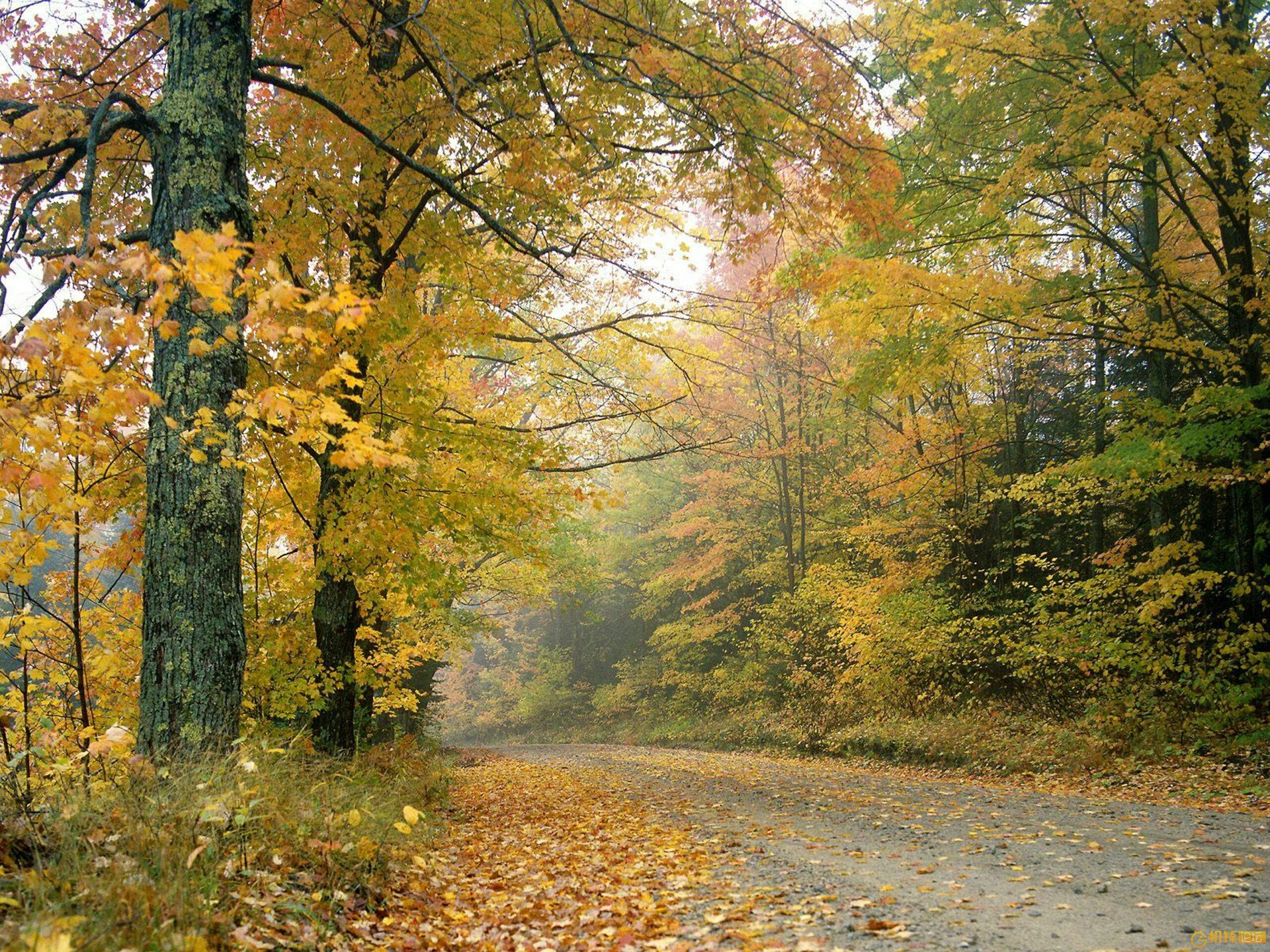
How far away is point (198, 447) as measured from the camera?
4062mm

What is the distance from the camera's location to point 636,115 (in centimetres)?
675

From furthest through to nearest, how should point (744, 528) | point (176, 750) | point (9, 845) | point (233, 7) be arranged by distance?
point (744, 528), point (233, 7), point (176, 750), point (9, 845)

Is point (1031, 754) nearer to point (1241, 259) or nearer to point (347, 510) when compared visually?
point (1241, 259)

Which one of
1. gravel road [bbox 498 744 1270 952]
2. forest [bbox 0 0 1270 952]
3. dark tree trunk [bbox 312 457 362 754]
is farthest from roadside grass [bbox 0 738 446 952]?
dark tree trunk [bbox 312 457 362 754]

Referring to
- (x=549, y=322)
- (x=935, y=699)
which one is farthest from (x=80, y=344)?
(x=935, y=699)

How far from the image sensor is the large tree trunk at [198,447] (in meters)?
3.92

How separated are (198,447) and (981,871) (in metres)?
5.14

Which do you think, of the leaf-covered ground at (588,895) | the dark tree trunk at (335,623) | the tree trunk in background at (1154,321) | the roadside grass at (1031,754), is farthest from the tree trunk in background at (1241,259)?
the dark tree trunk at (335,623)

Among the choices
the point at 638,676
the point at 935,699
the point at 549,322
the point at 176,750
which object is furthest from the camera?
the point at 638,676

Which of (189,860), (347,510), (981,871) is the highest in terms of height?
(347,510)

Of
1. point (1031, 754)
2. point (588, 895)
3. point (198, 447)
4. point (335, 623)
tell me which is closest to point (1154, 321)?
point (1031, 754)

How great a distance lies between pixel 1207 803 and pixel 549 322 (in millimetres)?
8896

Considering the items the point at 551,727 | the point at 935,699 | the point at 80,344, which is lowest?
the point at 551,727

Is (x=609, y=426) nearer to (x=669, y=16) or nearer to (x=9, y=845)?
(x=669, y=16)
